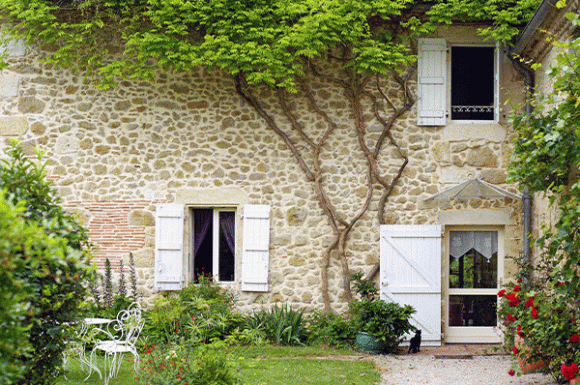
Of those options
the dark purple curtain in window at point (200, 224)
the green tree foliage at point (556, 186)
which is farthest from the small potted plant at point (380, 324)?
the dark purple curtain in window at point (200, 224)

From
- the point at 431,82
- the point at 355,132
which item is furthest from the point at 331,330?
the point at 431,82

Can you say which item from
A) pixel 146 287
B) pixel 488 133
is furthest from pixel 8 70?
pixel 488 133

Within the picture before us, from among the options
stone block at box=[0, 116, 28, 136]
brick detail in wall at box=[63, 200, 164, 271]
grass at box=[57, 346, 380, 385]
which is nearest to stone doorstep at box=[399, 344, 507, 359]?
grass at box=[57, 346, 380, 385]

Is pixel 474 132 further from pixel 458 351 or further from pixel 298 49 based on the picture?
pixel 458 351

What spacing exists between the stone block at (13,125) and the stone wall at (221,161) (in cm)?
1

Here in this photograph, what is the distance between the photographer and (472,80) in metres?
8.83

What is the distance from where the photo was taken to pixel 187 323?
26.2 ft

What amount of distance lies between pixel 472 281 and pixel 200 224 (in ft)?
12.9

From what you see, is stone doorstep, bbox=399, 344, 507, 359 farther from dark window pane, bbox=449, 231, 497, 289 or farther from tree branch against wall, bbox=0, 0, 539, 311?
tree branch against wall, bbox=0, 0, 539, 311

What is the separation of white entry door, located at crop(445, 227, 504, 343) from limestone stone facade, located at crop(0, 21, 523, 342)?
0.63 ft

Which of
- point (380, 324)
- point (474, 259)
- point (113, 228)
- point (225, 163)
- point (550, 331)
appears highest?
point (225, 163)

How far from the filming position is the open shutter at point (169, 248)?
8.57 m

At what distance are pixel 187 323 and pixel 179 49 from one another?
3564 millimetres

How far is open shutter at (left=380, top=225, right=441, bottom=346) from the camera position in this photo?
8328mm
